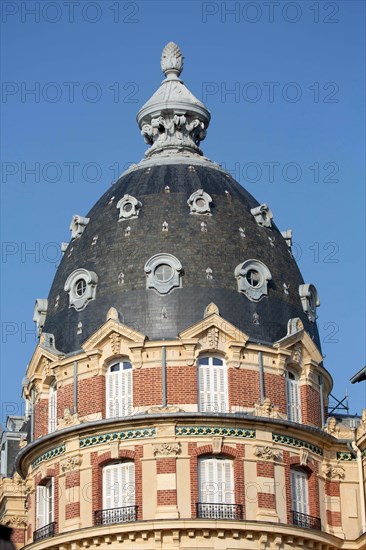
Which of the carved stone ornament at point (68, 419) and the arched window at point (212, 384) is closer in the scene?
the arched window at point (212, 384)

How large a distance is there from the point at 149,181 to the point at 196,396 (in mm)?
11626

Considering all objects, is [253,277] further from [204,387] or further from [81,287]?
[81,287]

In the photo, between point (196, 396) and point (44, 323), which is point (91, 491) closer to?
point (196, 396)

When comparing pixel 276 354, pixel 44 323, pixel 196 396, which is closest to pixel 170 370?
pixel 196 396

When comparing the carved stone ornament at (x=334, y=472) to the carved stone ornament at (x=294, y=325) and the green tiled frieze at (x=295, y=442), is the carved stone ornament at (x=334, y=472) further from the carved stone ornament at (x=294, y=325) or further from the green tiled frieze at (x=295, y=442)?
the carved stone ornament at (x=294, y=325)

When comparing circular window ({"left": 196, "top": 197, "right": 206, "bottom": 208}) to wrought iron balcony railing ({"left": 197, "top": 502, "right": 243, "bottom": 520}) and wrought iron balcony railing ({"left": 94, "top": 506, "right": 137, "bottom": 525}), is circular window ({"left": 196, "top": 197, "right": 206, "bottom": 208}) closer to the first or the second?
wrought iron balcony railing ({"left": 197, "top": 502, "right": 243, "bottom": 520})

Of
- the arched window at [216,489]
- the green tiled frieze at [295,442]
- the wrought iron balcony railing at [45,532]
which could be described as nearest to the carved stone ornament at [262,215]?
the green tiled frieze at [295,442]

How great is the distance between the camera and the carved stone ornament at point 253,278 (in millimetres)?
52594

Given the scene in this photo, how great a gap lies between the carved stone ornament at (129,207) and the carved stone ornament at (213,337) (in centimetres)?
716

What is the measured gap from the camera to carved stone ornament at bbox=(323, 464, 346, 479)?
167 ft

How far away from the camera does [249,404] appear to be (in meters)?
49.5

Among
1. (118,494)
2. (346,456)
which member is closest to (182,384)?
(118,494)

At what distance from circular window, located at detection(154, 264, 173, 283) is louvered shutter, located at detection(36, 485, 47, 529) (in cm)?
994

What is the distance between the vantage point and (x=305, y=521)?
161 feet
